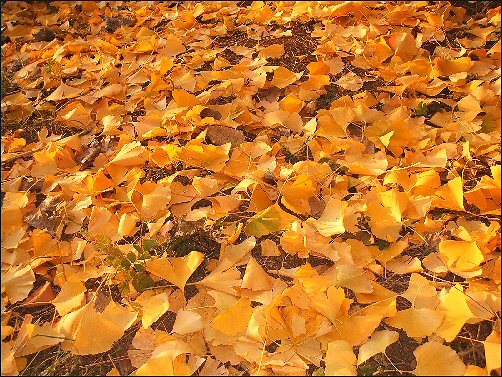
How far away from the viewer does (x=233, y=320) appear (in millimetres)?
1198

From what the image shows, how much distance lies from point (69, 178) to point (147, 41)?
862 millimetres

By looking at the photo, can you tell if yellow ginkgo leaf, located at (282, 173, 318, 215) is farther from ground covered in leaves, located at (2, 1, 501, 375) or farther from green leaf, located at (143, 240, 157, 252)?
green leaf, located at (143, 240, 157, 252)

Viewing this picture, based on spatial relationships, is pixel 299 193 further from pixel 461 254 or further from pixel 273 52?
pixel 273 52

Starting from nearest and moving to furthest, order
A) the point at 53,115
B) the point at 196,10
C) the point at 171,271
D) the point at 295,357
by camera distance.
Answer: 1. the point at 295,357
2. the point at 171,271
3. the point at 53,115
4. the point at 196,10

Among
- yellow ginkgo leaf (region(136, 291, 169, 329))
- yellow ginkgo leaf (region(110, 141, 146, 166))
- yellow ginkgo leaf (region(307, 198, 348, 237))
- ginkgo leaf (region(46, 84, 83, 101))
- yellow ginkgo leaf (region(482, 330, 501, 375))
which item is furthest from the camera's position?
ginkgo leaf (region(46, 84, 83, 101))

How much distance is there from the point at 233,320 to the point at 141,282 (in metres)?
0.30

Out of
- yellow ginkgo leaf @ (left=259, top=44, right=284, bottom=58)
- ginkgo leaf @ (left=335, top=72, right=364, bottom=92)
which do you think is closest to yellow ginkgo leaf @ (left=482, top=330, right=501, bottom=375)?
ginkgo leaf @ (left=335, top=72, right=364, bottom=92)

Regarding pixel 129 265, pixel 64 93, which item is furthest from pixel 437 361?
pixel 64 93

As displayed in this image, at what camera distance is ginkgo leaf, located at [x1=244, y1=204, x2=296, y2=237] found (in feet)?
4.66

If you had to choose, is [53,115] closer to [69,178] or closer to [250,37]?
[69,178]

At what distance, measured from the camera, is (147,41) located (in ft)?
7.55

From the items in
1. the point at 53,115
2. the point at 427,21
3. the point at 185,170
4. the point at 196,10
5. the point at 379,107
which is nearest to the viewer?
the point at 185,170

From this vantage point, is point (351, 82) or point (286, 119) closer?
point (286, 119)

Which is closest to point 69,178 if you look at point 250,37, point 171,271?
point 171,271
